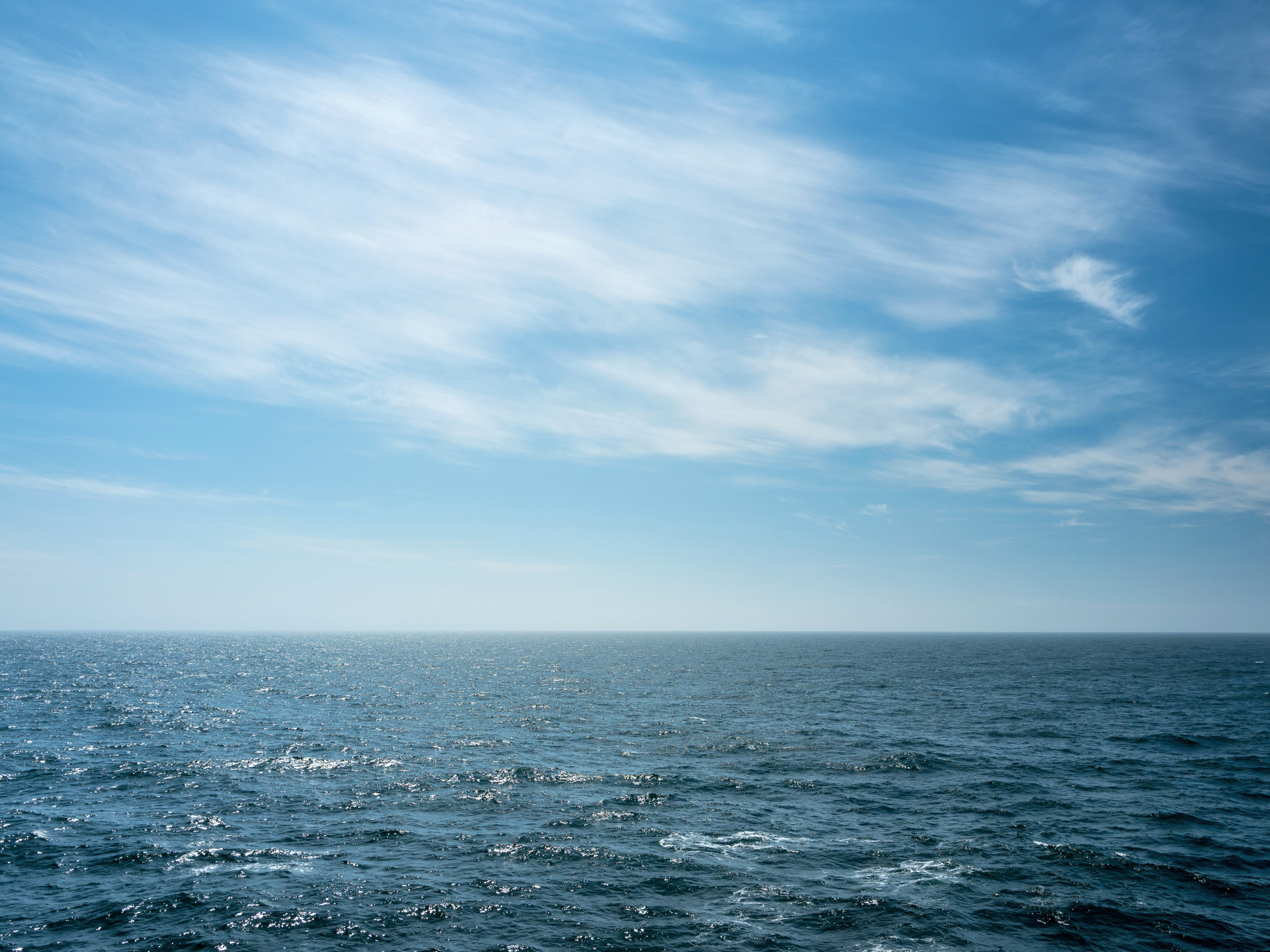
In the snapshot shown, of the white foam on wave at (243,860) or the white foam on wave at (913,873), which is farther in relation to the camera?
the white foam on wave at (243,860)

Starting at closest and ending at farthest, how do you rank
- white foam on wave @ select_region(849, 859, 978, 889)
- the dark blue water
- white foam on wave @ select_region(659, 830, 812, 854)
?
the dark blue water < white foam on wave @ select_region(849, 859, 978, 889) < white foam on wave @ select_region(659, 830, 812, 854)

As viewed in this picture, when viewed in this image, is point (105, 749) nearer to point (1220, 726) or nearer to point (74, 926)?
point (74, 926)

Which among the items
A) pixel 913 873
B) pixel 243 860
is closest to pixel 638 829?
pixel 913 873

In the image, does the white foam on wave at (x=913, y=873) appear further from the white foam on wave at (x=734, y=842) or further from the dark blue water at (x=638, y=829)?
the white foam on wave at (x=734, y=842)

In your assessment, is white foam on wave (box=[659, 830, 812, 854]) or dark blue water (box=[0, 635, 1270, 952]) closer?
dark blue water (box=[0, 635, 1270, 952])

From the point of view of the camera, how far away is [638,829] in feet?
136

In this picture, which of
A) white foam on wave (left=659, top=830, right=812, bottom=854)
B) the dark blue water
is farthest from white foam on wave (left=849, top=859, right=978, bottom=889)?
white foam on wave (left=659, top=830, right=812, bottom=854)

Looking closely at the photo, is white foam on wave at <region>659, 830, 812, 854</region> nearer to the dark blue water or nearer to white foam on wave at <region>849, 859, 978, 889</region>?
the dark blue water

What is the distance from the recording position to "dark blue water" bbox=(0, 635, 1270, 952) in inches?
1166

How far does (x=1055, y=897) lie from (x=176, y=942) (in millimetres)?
42674

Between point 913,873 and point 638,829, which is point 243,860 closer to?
point 638,829

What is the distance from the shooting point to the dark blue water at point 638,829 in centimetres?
2962

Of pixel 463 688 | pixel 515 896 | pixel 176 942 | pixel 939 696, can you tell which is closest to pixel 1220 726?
pixel 939 696

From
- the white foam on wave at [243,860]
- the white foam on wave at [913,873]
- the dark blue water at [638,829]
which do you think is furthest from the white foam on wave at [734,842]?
the white foam on wave at [243,860]
